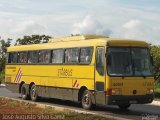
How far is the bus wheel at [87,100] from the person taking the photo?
21.0m

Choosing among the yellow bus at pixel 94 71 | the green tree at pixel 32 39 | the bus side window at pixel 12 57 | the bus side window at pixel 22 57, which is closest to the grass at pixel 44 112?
the yellow bus at pixel 94 71

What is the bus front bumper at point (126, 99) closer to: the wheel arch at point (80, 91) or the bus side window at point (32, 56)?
the wheel arch at point (80, 91)

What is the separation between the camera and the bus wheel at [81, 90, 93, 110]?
21.0m

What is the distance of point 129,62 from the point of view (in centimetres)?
2011

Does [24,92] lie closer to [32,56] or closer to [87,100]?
[32,56]

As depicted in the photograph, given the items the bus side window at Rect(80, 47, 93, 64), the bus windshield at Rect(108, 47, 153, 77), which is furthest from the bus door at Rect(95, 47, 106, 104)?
the bus side window at Rect(80, 47, 93, 64)

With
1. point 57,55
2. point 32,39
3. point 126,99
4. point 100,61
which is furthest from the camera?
point 32,39

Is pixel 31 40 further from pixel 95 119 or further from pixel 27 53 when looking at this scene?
pixel 95 119

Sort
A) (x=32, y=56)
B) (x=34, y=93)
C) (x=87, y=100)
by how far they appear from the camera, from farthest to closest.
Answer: (x=32, y=56), (x=34, y=93), (x=87, y=100)

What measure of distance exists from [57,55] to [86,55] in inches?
119

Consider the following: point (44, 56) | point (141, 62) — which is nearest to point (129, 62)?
point (141, 62)

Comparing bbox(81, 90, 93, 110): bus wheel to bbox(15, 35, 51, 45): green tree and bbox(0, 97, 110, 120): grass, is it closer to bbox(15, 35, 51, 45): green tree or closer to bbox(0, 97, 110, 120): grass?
bbox(0, 97, 110, 120): grass

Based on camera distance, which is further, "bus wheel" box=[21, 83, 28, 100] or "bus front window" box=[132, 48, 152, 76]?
"bus wheel" box=[21, 83, 28, 100]

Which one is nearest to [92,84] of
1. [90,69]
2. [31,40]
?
[90,69]
